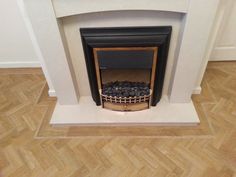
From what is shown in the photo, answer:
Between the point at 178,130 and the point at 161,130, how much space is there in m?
0.14

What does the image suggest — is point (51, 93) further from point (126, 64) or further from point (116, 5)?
point (116, 5)

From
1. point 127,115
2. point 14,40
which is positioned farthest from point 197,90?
point 14,40

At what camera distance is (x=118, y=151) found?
1510 mm

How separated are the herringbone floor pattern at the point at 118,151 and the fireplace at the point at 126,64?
336 millimetres

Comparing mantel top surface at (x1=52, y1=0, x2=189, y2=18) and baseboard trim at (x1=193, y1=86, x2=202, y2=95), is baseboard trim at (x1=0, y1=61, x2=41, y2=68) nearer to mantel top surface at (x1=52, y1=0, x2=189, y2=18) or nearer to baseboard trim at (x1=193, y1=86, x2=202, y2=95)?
mantel top surface at (x1=52, y1=0, x2=189, y2=18)

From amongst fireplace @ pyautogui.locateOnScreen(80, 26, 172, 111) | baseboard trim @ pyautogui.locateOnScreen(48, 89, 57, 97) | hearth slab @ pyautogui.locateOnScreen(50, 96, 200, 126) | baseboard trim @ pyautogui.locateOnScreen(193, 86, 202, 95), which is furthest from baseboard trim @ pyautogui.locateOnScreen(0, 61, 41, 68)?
baseboard trim @ pyautogui.locateOnScreen(193, 86, 202, 95)

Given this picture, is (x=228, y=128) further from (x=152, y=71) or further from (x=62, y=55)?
(x=62, y=55)

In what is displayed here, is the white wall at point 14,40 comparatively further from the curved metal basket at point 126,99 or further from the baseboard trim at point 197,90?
the baseboard trim at point 197,90

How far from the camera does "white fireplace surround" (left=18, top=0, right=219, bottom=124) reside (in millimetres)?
1193

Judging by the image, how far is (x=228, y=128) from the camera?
1.61 m

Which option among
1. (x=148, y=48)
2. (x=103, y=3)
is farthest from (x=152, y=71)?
(x=103, y=3)

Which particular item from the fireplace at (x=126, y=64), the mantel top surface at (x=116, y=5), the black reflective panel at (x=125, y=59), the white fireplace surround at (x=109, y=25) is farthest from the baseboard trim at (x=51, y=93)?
the mantel top surface at (x=116, y=5)

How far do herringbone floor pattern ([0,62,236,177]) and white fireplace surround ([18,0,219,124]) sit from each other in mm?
175

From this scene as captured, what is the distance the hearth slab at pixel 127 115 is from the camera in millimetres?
1637
